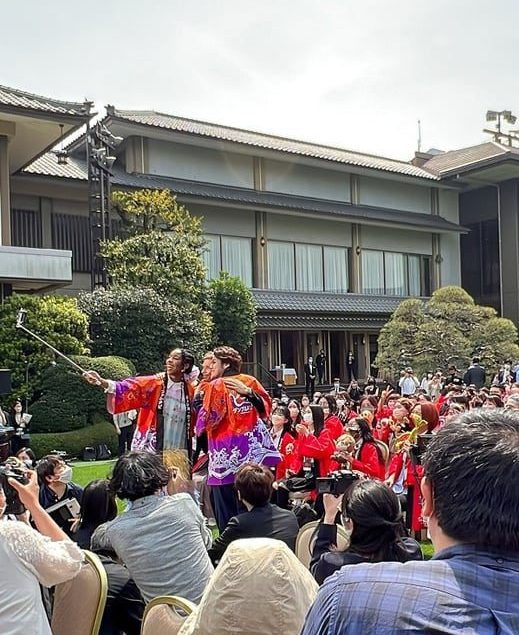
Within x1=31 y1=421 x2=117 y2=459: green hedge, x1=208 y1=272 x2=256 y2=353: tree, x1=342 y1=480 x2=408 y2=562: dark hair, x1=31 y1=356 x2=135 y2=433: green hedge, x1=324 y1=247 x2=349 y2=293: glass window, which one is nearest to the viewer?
x1=342 y1=480 x2=408 y2=562: dark hair

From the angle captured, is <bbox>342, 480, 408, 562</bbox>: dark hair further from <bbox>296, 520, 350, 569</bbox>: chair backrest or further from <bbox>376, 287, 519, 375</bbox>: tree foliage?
<bbox>376, 287, 519, 375</bbox>: tree foliage

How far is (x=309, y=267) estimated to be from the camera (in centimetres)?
2839

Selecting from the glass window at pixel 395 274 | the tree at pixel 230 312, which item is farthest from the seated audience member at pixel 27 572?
the glass window at pixel 395 274

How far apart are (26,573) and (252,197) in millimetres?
23828

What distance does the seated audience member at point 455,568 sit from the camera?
125 cm

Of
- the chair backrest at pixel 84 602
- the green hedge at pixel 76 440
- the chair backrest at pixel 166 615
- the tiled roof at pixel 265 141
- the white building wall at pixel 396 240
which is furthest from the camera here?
the white building wall at pixel 396 240

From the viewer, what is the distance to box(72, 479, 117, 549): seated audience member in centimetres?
423

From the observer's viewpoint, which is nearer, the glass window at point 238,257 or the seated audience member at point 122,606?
the seated audience member at point 122,606

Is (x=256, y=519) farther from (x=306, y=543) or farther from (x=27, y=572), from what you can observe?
(x=27, y=572)

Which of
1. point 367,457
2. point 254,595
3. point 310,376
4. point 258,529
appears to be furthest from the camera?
point 310,376

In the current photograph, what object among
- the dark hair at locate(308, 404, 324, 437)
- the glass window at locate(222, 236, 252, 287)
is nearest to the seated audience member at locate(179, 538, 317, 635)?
the dark hair at locate(308, 404, 324, 437)

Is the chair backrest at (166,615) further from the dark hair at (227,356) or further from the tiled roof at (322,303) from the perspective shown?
the tiled roof at (322,303)

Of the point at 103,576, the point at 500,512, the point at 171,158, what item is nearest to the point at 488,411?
the point at 500,512

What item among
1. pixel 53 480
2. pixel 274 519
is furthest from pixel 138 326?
pixel 274 519
